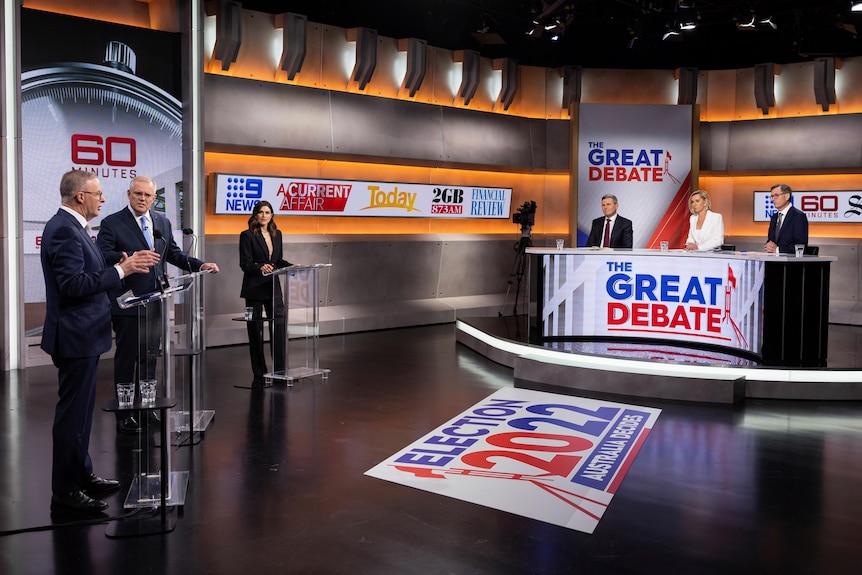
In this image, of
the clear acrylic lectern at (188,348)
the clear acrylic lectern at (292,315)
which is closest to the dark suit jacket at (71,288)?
the clear acrylic lectern at (188,348)

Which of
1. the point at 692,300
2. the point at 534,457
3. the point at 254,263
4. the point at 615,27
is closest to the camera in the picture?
the point at 534,457

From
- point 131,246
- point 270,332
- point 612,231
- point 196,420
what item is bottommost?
point 196,420

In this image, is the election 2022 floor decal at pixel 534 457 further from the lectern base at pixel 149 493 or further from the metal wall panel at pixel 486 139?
the metal wall panel at pixel 486 139

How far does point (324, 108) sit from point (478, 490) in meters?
6.43

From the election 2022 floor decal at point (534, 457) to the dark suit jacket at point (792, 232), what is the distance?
8.81 ft

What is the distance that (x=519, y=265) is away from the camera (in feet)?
37.7

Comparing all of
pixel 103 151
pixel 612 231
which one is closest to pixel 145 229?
pixel 103 151

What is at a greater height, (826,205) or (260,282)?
(826,205)

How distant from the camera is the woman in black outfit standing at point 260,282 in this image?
6402 millimetres

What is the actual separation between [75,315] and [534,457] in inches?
97.9

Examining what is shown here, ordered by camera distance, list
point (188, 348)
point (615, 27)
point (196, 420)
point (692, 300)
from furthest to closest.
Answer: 1. point (615, 27)
2. point (692, 300)
3. point (196, 420)
4. point (188, 348)

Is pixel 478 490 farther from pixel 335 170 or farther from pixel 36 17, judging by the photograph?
pixel 335 170

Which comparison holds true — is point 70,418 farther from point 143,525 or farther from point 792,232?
point 792,232

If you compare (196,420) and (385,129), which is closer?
(196,420)
